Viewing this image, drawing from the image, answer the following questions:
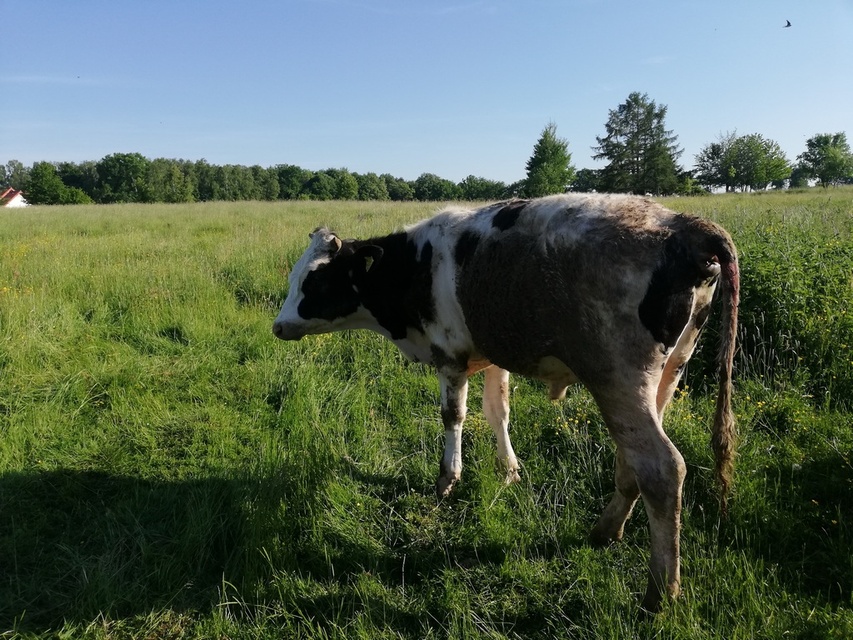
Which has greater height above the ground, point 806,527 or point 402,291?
point 402,291

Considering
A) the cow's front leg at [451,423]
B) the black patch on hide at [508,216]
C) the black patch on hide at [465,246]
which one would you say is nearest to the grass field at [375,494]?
the cow's front leg at [451,423]

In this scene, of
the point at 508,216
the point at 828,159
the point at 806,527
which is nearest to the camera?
the point at 806,527

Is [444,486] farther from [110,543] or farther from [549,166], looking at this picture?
[549,166]

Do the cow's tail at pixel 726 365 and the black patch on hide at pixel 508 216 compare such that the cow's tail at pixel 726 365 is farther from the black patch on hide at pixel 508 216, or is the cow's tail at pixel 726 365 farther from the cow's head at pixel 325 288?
the cow's head at pixel 325 288

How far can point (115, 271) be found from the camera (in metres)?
9.09

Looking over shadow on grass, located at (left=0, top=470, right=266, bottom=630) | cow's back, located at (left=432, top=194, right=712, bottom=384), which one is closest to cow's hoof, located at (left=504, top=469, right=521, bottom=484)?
cow's back, located at (left=432, top=194, right=712, bottom=384)

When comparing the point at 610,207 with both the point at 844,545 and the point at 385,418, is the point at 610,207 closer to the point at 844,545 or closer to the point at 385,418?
the point at 844,545

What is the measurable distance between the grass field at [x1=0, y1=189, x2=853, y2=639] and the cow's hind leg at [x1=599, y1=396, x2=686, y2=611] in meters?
0.14

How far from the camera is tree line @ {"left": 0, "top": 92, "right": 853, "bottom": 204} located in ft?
172

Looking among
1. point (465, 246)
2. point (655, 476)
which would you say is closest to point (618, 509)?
point (655, 476)

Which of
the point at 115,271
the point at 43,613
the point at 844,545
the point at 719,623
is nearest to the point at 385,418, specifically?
the point at 43,613

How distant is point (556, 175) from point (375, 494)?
42.8 meters

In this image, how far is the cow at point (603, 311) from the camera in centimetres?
262

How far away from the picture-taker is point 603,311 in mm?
2688
